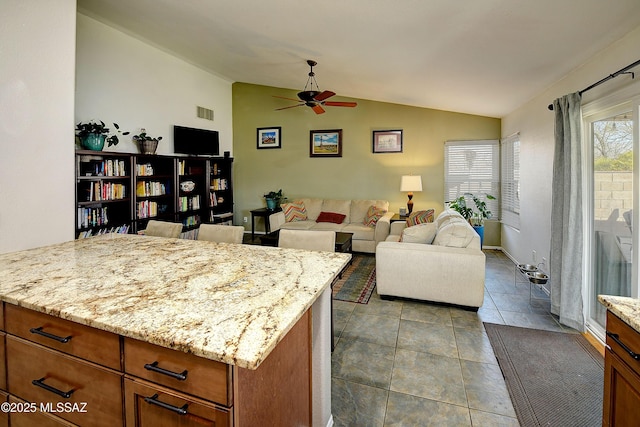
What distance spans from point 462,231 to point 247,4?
309cm

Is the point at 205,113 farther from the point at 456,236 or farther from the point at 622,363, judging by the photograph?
the point at 622,363

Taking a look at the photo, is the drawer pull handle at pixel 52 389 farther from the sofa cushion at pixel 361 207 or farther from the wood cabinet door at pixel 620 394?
the sofa cushion at pixel 361 207

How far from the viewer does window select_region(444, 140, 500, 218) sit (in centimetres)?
582

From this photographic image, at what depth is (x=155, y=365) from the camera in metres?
0.97

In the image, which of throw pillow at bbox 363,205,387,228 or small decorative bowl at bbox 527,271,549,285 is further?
throw pillow at bbox 363,205,387,228

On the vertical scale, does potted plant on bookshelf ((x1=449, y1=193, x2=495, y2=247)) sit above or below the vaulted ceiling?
below

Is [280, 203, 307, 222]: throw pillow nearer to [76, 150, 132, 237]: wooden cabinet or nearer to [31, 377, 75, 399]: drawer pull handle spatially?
Result: [76, 150, 132, 237]: wooden cabinet

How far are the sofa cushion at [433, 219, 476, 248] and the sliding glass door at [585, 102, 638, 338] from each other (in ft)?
3.25

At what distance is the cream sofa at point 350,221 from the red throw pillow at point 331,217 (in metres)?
0.07

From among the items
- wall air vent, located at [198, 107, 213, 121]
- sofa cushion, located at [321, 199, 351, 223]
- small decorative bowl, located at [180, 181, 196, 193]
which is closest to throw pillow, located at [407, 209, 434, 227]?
sofa cushion, located at [321, 199, 351, 223]

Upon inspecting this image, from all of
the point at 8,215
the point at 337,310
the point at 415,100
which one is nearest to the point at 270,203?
the point at 415,100

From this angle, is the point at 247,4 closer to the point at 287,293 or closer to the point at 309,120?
the point at 287,293

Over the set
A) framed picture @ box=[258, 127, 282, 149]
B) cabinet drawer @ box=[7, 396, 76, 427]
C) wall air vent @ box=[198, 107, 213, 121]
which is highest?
wall air vent @ box=[198, 107, 213, 121]

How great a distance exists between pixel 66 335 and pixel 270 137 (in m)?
6.21
